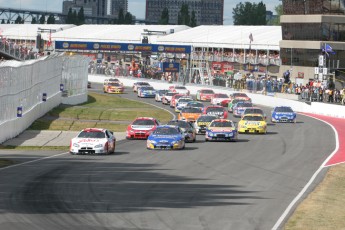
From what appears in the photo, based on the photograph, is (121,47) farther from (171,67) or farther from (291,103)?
(291,103)

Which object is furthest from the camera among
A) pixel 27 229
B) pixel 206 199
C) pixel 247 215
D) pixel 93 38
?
pixel 93 38

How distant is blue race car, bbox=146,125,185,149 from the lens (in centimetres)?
5075

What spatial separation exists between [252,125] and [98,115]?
18798mm

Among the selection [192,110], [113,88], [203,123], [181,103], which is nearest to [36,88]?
[192,110]

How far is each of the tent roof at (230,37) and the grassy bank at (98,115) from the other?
37868 millimetres

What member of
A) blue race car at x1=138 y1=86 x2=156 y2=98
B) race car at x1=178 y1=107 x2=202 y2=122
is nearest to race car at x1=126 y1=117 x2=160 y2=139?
race car at x1=178 y1=107 x2=202 y2=122

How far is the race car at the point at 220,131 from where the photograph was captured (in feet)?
186

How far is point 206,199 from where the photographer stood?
30.5 metres

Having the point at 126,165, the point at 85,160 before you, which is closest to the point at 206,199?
the point at 126,165

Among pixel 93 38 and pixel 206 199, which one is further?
pixel 93 38

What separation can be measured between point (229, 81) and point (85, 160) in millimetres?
72004

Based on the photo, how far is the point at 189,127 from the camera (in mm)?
56594

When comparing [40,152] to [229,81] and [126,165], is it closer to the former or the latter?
[126,165]

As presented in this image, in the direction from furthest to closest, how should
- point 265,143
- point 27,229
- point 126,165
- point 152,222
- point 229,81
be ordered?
point 229,81, point 265,143, point 126,165, point 152,222, point 27,229
